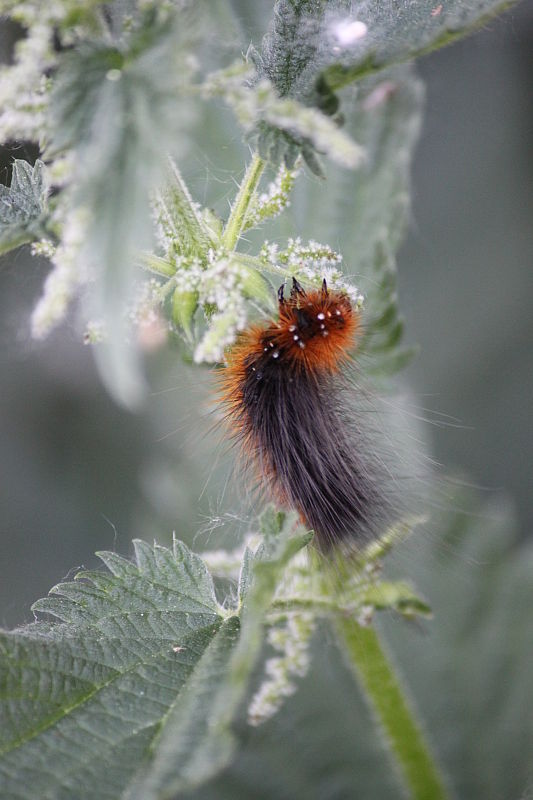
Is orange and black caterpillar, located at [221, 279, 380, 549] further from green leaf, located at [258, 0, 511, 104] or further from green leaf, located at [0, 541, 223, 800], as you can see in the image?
green leaf, located at [258, 0, 511, 104]

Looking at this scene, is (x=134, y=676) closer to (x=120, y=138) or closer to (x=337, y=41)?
(x=120, y=138)

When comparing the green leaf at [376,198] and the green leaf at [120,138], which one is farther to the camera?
the green leaf at [376,198]

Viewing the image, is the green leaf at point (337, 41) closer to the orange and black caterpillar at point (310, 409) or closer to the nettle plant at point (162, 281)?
the nettle plant at point (162, 281)

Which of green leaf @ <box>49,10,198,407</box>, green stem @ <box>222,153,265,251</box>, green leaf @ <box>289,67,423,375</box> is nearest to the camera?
green leaf @ <box>49,10,198,407</box>

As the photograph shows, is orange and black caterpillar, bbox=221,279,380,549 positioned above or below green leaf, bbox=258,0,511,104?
below

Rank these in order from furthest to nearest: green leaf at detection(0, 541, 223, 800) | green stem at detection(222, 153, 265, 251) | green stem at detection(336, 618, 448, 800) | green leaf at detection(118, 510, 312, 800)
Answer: green stem at detection(336, 618, 448, 800)
green stem at detection(222, 153, 265, 251)
green leaf at detection(0, 541, 223, 800)
green leaf at detection(118, 510, 312, 800)

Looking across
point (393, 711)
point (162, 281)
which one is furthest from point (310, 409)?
point (393, 711)

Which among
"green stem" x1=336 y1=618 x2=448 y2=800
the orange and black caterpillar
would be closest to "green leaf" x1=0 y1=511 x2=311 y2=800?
the orange and black caterpillar

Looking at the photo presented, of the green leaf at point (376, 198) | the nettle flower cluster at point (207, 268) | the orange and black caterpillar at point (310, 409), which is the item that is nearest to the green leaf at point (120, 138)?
the nettle flower cluster at point (207, 268)
